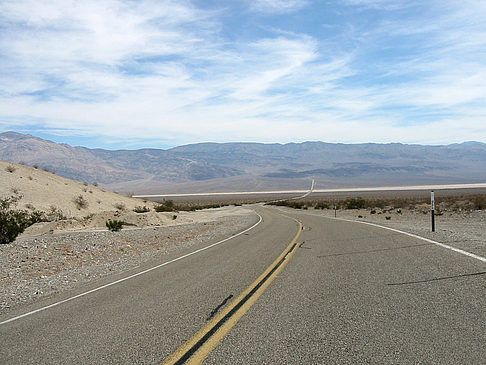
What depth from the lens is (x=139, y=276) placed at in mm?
10281

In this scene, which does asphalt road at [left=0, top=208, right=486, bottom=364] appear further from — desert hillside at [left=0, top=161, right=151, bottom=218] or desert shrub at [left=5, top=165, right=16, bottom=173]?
desert shrub at [left=5, top=165, right=16, bottom=173]

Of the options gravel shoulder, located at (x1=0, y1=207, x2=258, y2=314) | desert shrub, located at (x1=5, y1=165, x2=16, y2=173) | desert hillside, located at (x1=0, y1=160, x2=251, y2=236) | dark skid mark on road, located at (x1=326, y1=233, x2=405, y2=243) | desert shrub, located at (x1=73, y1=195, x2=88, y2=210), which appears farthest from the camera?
desert shrub, located at (x1=5, y1=165, x2=16, y2=173)

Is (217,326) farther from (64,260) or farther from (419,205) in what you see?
(419,205)

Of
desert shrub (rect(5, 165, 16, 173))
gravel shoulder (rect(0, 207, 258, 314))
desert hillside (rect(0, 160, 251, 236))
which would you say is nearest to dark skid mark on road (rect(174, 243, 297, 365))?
gravel shoulder (rect(0, 207, 258, 314))

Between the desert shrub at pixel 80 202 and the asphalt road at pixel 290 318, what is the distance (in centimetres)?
3115

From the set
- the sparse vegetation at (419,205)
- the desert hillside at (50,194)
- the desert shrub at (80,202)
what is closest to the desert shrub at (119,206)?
the desert hillside at (50,194)

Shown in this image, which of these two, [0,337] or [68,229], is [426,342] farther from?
[68,229]

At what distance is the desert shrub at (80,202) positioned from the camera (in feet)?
127

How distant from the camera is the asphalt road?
4.83 meters

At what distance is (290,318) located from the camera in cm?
600

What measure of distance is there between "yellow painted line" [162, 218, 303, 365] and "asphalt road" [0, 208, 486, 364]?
109mm

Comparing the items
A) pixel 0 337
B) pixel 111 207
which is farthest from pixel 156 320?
pixel 111 207

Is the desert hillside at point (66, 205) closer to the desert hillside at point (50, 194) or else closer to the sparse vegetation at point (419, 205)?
the desert hillside at point (50, 194)

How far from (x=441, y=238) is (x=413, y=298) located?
28.7 ft
